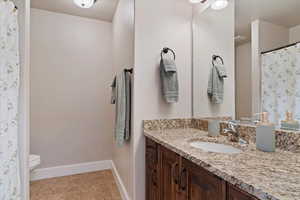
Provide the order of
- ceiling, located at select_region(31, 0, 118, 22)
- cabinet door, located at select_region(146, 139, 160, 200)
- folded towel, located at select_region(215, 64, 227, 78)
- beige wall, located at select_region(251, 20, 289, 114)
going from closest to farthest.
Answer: beige wall, located at select_region(251, 20, 289, 114)
cabinet door, located at select_region(146, 139, 160, 200)
folded towel, located at select_region(215, 64, 227, 78)
ceiling, located at select_region(31, 0, 118, 22)

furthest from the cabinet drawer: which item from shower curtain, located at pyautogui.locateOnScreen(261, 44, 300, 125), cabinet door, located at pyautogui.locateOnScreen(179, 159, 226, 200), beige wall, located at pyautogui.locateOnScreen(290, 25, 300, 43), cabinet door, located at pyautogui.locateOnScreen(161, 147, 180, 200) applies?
beige wall, located at pyautogui.locateOnScreen(290, 25, 300, 43)

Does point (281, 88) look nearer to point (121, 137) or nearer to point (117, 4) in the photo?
point (121, 137)

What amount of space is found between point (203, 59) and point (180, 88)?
1.22 feet

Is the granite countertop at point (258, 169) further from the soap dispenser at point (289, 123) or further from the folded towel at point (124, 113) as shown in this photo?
the folded towel at point (124, 113)

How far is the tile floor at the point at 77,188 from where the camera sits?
6.52 ft

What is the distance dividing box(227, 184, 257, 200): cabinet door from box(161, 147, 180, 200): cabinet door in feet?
1.32

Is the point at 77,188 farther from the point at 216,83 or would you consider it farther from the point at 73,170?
the point at 216,83

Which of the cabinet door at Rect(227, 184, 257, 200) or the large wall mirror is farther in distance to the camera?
the large wall mirror

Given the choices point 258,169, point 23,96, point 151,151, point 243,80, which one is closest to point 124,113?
point 151,151

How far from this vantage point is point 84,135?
2.71 meters

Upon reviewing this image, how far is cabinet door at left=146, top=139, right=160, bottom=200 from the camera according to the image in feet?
4.39

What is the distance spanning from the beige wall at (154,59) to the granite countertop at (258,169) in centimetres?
62

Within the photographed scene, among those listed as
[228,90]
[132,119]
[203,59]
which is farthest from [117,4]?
[228,90]

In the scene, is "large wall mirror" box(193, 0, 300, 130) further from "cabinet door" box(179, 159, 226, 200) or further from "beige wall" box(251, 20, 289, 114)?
"cabinet door" box(179, 159, 226, 200)
